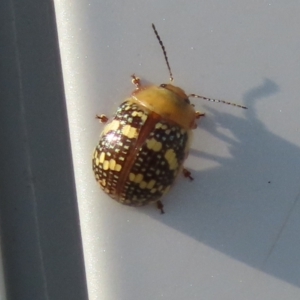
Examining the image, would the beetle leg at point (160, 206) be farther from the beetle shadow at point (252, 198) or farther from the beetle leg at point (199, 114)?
the beetle leg at point (199, 114)

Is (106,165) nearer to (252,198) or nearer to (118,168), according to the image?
(118,168)

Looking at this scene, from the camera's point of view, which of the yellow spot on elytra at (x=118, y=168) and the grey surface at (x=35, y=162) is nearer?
the yellow spot on elytra at (x=118, y=168)

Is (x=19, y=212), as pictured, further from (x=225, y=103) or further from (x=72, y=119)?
(x=225, y=103)

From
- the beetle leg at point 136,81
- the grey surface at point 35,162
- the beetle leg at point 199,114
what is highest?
the beetle leg at point 136,81

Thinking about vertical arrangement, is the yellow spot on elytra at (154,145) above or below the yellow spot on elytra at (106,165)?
above

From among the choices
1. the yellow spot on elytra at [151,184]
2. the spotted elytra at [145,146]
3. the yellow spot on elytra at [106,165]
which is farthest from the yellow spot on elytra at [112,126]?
the yellow spot on elytra at [151,184]

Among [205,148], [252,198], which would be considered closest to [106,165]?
[205,148]

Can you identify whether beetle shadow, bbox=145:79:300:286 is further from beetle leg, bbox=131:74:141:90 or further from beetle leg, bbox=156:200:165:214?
beetle leg, bbox=131:74:141:90
